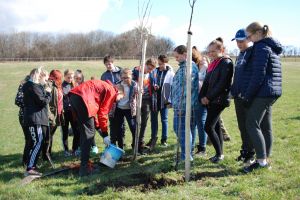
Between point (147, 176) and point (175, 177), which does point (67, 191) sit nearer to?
point (147, 176)

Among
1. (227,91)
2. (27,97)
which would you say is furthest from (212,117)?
(27,97)

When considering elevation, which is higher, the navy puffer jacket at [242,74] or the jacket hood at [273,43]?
the jacket hood at [273,43]

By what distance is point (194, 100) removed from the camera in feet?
21.5

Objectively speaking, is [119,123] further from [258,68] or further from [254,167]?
[258,68]

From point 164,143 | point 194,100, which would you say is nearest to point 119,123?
point 164,143

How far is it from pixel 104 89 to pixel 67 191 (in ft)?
5.96

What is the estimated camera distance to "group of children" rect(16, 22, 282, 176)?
5.44 metres

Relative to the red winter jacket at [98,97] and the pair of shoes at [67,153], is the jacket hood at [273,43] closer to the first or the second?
the red winter jacket at [98,97]

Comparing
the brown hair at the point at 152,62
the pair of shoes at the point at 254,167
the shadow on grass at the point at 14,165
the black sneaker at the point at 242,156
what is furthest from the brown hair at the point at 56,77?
the pair of shoes at the point at 254,167

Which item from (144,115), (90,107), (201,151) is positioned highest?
(90,107)

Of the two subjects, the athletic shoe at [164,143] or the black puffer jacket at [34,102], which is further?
the athletic shoe at [164,143]

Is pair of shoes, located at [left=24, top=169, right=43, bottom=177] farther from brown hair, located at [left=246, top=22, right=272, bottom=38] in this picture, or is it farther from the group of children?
brown hair, located at [left=246, top=22, right=272, bottom=38]

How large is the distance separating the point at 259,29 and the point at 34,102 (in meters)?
4.00

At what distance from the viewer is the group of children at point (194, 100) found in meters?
5.44
